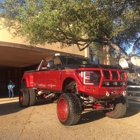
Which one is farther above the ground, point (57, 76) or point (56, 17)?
point (56, 17)

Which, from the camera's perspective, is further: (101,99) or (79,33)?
(79,33)

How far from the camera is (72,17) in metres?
8.43

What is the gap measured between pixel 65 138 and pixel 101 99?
186 cm

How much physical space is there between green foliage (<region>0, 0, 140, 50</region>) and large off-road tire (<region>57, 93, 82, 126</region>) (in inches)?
122

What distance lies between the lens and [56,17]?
7609 millimetres

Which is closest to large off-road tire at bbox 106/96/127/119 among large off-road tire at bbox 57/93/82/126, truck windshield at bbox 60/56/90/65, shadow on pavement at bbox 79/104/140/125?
shadow on pavement at bbox 79/104/140/125

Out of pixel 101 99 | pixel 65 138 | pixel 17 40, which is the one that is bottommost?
pixel 65 138

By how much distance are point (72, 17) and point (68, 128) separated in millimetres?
4562

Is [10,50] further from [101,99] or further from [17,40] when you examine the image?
[101,99]

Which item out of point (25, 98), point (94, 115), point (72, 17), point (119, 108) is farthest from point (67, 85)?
point (25, 98)

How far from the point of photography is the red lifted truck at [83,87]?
230 inches

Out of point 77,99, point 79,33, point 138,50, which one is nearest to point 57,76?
point 77,99

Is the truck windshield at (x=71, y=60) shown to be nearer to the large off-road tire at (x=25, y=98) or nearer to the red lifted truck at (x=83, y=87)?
the red lifted truck at (x=83, y=87)

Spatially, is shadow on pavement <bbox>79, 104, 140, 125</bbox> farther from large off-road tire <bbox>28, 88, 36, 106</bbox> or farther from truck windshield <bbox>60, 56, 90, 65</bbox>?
large off-road tire <bbox>28, 88, 36, 106</bbox>
